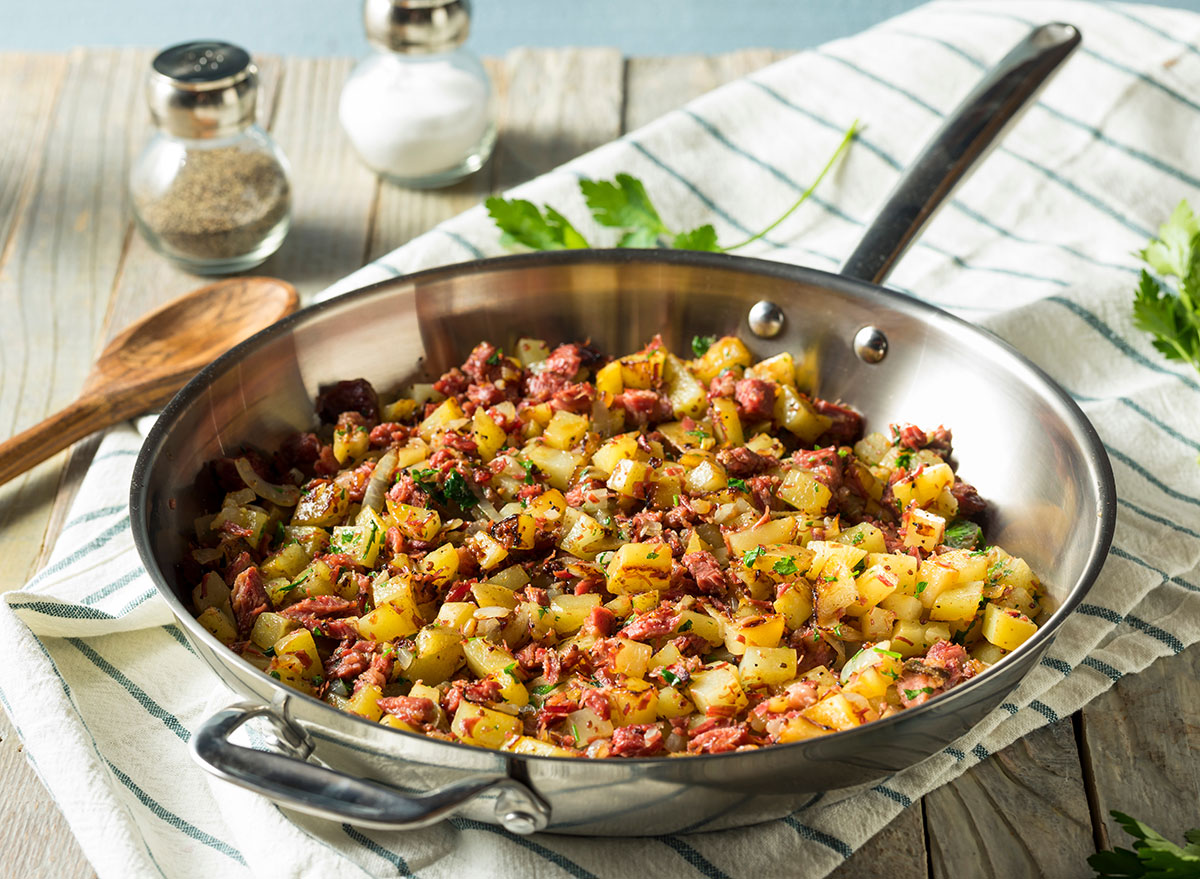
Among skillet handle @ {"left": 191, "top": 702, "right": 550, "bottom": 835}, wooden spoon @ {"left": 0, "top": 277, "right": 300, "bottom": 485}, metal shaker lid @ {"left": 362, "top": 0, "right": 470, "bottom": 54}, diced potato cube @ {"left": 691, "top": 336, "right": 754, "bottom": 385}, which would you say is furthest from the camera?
metal shaker lid @ {"left": 362, "top": 0, "right": 470, "bottom": 54}

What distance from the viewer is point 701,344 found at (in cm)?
296

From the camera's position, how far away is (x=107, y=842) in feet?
6.75

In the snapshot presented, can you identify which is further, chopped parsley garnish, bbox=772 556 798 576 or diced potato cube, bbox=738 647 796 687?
chopped parsley garnish, bbox=772 556 798 576

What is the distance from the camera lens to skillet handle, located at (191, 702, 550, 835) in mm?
1690

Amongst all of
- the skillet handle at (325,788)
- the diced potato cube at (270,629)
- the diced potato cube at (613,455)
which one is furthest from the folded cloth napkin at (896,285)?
the diced potato cube at (613,455)

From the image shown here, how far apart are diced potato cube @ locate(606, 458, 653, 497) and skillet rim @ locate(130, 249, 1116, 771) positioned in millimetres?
582

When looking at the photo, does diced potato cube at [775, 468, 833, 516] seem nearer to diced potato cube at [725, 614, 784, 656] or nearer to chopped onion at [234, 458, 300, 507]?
diced potato cube at [725, 614, 784, 656]

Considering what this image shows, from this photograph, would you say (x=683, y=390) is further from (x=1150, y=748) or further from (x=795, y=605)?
(x=1150, y=748)

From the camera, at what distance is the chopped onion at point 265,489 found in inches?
101

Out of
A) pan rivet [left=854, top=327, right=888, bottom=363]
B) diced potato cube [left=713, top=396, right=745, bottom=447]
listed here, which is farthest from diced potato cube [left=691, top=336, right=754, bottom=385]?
pan rivet [left=854, top=327, right=888, bottom=363]

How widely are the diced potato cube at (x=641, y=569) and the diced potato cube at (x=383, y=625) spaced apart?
0.39 m

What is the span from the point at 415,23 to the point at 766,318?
66.2 inches

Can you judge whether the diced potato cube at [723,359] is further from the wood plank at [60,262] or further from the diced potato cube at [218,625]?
the wood plank at [60,262]

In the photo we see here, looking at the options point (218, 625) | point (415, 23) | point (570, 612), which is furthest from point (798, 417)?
point (415, 23)
